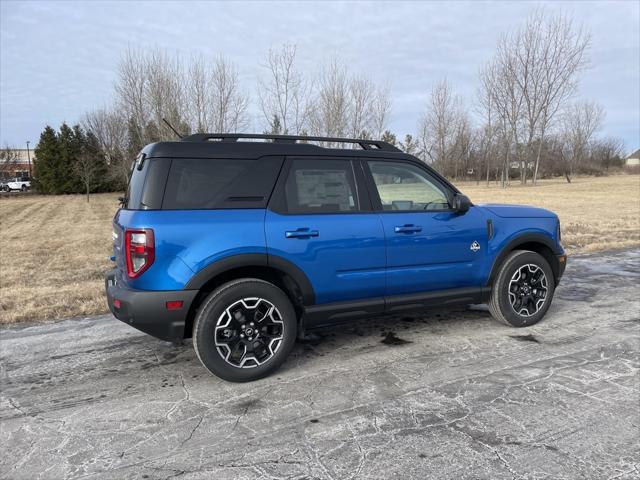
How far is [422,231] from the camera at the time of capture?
413 cm

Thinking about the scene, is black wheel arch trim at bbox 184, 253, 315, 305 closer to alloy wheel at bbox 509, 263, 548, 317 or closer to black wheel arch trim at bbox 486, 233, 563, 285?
black wheel arch trim at bbox 486, 233, 563, 285

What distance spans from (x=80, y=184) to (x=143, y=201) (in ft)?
164

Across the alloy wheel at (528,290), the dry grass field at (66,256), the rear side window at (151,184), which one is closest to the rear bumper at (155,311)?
the rear side window at (151,184)

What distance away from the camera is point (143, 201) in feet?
11.1

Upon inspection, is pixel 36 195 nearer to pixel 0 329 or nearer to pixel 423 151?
pixel 423 151

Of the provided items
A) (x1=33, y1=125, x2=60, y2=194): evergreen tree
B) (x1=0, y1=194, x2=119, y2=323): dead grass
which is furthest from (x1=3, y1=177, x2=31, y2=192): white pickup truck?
(x1=0, y1=194, x2=119, y2=323): dead grass

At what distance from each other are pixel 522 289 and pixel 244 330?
2.89 m

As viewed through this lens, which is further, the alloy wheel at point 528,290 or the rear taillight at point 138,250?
the alloy wheel at point 528,290

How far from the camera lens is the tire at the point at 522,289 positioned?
4617 mm

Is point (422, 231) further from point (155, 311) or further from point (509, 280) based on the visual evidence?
point (155, 311)

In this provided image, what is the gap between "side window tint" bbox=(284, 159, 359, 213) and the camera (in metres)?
3.76

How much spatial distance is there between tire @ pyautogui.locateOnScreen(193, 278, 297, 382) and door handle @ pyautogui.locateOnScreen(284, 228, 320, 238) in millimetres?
415

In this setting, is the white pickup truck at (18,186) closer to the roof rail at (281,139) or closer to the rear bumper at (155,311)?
the roof rail at (281,139)

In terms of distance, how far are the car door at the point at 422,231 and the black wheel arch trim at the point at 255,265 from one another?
768mm
